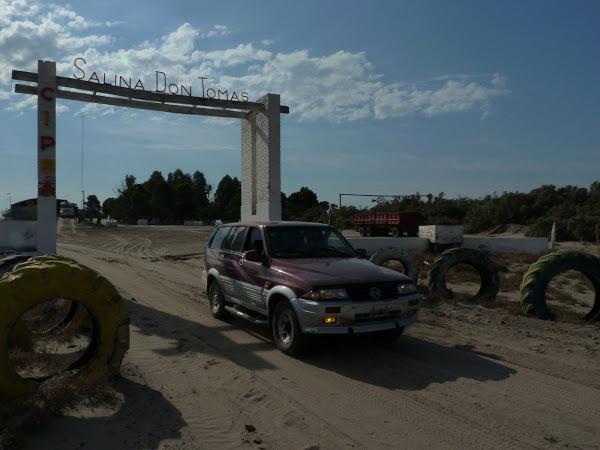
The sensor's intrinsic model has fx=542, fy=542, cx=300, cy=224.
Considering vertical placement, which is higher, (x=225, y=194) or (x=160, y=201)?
(x=225, y=194)

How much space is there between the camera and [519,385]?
19.1 ft

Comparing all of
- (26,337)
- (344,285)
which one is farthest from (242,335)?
(26,337)

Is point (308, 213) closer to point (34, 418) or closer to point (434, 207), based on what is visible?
point (434, 207)

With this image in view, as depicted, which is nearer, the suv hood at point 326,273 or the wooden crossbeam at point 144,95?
the suv hood at point 326,273

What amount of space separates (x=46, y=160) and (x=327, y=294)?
8410 mm

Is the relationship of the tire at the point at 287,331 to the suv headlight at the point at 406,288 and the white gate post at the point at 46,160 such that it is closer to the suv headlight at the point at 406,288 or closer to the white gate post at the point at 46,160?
the suv headlight at the point at 406,288

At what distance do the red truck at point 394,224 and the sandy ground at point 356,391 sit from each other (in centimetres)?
2593

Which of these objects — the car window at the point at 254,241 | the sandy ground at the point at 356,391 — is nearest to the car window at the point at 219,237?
the car window at the point at 254,241

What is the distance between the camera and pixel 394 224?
35188 mm

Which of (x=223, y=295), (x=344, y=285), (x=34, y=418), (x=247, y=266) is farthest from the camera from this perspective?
(x=223, y=295)

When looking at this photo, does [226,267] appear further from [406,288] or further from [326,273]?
[406,288]

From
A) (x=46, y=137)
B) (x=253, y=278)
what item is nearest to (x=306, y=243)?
(x=253, y=278)

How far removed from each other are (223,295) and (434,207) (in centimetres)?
4356

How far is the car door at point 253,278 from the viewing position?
7789 mm
